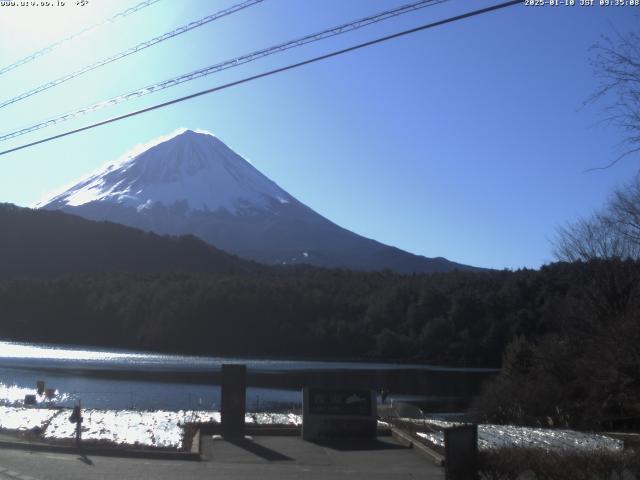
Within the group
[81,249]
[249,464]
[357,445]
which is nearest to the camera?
[249,464]

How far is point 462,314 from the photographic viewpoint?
84.9 metres

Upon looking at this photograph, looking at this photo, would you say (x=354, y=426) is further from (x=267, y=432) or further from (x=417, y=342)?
(x=417, y=342)

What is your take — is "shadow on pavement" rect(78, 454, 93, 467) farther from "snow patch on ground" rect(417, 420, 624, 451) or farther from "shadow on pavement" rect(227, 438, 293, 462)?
"snow patch on ground" rect(417, 420, 624, 451)

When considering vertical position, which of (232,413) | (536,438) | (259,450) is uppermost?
(232,413)

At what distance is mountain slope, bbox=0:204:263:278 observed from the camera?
5056 inches

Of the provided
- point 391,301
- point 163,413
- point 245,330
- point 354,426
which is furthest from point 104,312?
point 354,426

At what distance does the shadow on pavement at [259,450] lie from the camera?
18.0 m

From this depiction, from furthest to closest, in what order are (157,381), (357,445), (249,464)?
(157,381) < (357,445) < (249,464)

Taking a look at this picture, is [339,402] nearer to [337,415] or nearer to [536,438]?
[337,415]

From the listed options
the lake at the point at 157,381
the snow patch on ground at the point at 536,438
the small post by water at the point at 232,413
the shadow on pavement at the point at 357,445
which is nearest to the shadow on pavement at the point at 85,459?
the small post by water at the point at 232,413

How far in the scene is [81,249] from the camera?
440 feet

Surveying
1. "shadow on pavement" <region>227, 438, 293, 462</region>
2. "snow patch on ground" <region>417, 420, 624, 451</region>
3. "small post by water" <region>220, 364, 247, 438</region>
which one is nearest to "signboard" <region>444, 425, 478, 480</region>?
"shadow on pavement" <region>227, 438, 293, 462</region>

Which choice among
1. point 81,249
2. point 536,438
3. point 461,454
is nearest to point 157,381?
point 536,438

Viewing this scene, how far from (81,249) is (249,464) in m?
122
